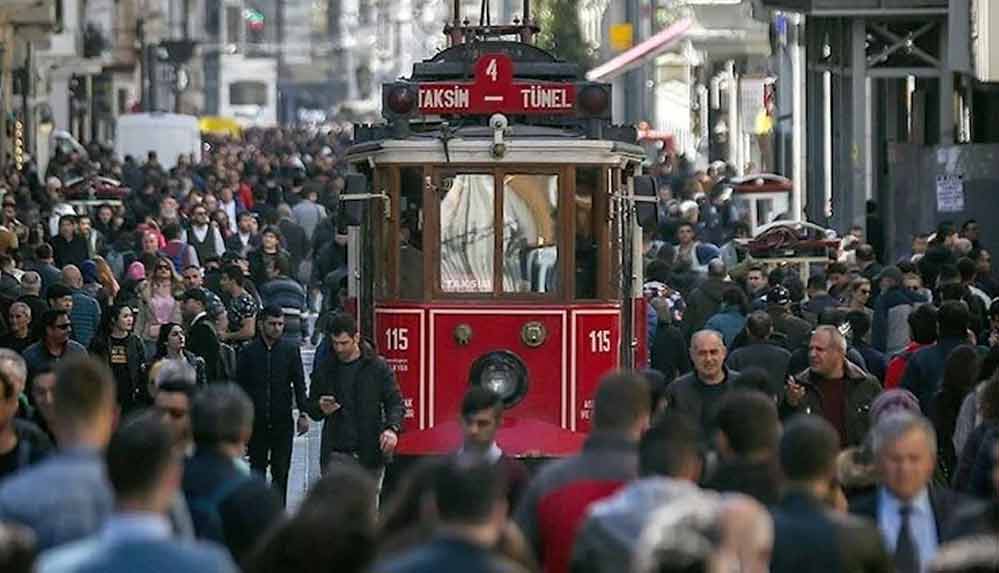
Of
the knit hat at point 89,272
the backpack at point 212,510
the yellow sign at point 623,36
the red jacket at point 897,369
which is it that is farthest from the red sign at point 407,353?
the yellow sign at point 623,36

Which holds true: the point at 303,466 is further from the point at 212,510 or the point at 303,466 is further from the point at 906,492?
the point at 906,492

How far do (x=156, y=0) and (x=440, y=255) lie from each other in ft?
258

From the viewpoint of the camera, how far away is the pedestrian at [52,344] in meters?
17.8

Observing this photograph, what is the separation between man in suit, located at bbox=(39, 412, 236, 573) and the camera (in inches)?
331

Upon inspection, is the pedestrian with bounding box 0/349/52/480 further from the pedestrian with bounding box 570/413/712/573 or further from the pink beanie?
the pink beanie

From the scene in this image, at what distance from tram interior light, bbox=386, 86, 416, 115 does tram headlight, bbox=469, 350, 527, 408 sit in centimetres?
156

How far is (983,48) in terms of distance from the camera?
1195 inches

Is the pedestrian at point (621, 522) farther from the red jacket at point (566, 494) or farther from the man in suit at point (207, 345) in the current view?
the man in suit at point (207, 345)

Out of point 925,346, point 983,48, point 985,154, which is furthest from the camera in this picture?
point 985,154

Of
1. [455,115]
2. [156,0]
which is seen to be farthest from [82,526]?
[156,0]

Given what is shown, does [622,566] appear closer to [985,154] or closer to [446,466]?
[446,466]

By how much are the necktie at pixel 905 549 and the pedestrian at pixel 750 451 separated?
1.74 feet

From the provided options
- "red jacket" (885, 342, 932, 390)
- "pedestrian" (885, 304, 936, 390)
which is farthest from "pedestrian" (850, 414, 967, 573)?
"pedestrian" (885, 304, 936, 390)

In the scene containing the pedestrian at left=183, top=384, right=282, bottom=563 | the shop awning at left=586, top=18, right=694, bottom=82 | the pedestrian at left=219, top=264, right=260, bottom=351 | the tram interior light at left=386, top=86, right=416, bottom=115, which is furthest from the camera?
the shop awning at left=586, top=18, right=694, bottom=82
